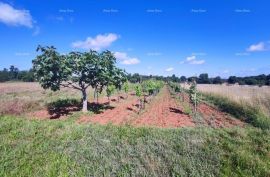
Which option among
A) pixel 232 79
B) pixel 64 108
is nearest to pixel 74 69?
pixel 64 108

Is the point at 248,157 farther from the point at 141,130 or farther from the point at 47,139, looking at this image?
the point at 47,139

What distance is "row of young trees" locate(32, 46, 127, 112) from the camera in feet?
69.3

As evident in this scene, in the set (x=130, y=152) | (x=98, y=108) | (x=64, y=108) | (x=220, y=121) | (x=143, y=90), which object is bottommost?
(x=220, y=121)

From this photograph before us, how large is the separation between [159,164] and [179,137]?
2.99m

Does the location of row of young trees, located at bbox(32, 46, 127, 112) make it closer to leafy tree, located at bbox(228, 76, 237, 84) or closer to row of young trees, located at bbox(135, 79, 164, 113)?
row of young trees, located at bbox(135, 79, 164, 113)

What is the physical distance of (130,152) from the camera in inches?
360

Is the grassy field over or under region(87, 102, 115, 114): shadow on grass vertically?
over

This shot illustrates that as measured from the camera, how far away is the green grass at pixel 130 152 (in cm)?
775

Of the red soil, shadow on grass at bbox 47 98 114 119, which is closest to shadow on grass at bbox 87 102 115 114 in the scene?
shadow on grass at bbox 47 98 114 119

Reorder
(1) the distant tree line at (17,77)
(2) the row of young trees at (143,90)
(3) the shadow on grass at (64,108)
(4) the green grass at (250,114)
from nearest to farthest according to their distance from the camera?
(4) the green grass at (250,114)
(3) the shadow on grass at (64,108)
(2) the row of young trees at (143,90)
(1) the distant tree line at (17,77)

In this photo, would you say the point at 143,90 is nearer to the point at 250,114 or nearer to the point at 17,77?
the point at 250,114

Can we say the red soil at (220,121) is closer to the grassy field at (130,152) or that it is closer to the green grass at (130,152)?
the grassy field at (130,152)

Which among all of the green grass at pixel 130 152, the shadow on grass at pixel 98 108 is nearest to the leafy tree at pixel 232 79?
the shadow on grass at pixel 98 108

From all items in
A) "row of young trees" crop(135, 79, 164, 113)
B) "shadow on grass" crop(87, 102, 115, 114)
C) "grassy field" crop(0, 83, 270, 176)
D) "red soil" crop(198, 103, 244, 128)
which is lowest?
"red soil" crop(198, 103, 244, 128)
